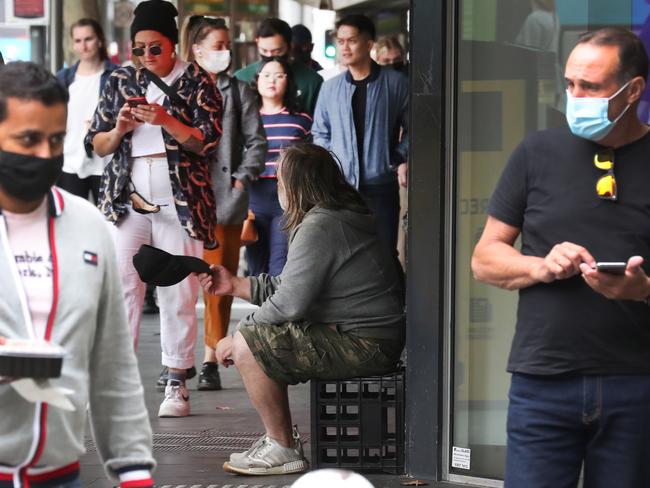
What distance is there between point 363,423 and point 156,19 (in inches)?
97.9

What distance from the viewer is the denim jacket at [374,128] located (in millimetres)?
8953

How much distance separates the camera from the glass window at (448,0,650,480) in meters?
5.88

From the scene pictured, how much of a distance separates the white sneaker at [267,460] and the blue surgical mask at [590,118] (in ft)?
10.2

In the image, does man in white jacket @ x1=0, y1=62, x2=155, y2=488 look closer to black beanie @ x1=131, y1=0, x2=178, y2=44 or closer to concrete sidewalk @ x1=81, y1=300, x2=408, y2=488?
concrete sidewalk @ x1=81, y1=300, x2=408, y2=488

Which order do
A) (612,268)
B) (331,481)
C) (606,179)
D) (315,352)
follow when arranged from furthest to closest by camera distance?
(315,352)
(606,179)
(612,268)
(331,481)

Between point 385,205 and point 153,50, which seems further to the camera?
point 385,205

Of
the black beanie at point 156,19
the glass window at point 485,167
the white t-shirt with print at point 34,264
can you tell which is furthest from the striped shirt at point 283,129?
the white t-shirt with print at point 34,264

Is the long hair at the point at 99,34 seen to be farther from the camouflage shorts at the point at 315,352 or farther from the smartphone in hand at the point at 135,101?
the camouflage shorts at the point at 315,352

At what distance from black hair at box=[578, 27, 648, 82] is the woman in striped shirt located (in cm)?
551

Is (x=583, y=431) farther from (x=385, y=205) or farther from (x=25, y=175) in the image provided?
(x=385, y=205)

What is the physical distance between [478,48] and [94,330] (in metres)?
3.24

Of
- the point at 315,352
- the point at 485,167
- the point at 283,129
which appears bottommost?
the point at 315,352

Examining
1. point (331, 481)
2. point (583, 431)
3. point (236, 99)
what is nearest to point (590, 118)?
point (583, 431)

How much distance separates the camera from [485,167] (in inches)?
238
